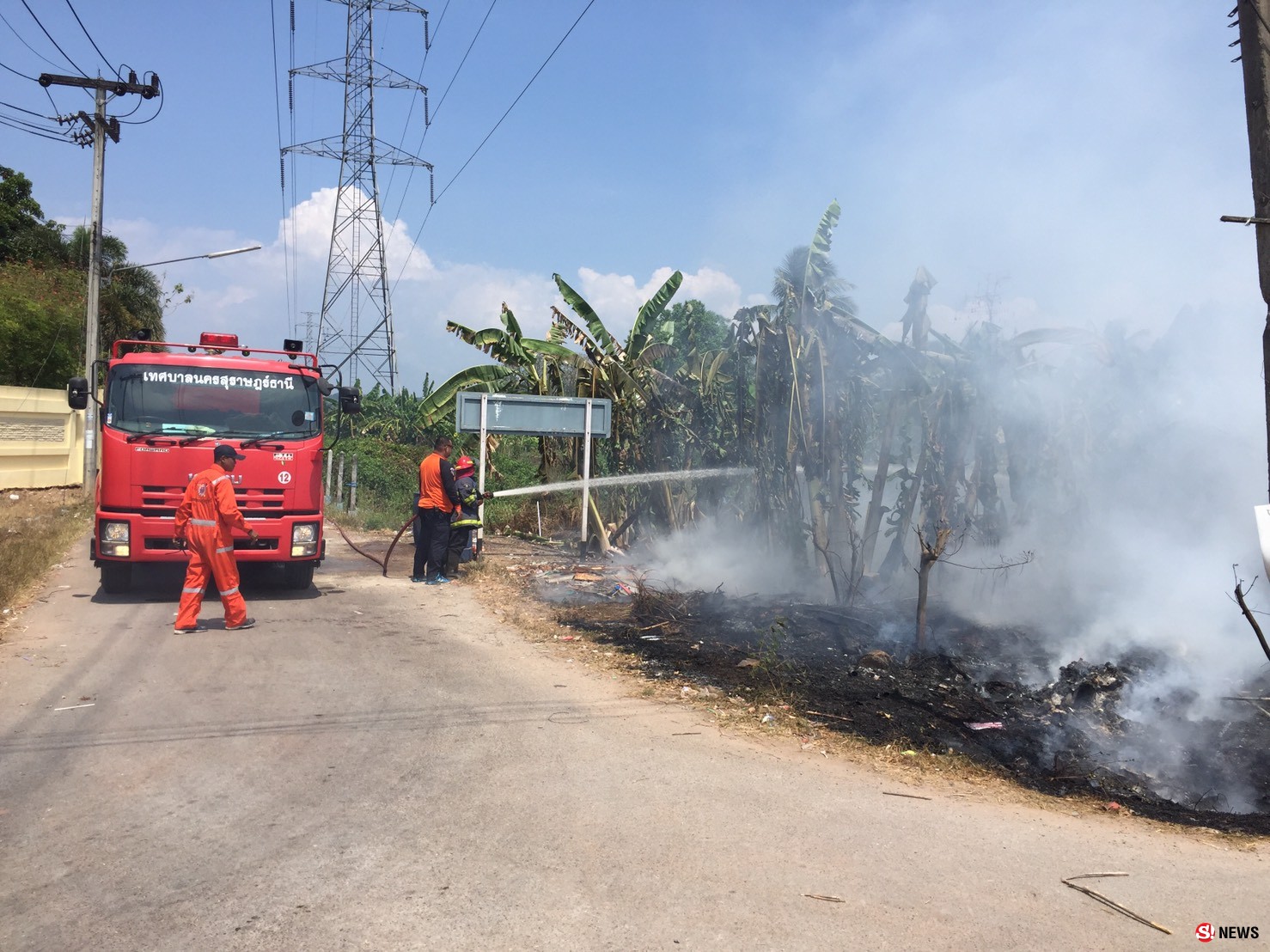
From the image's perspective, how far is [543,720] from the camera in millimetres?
6020

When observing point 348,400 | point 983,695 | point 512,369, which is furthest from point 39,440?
point 983,695

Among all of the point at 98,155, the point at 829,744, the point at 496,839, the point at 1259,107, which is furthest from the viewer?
the point at 98,155

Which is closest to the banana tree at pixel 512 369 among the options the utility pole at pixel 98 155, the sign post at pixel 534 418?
the sign post at pixel 534 418

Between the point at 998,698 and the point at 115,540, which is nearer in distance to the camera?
the point at 998,698

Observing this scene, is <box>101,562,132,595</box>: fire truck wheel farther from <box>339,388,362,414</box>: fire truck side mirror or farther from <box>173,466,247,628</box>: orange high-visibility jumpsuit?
<box>339,388,362,414</box>: fire truck side mirror

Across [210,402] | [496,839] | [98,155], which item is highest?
[98,155]

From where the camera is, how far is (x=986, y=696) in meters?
6.62

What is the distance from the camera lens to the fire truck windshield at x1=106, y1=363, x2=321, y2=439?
944 centimetres

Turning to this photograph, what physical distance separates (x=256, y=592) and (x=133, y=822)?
6.76m

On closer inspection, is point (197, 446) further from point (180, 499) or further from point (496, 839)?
point (496, 839)

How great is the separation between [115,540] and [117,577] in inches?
37.6

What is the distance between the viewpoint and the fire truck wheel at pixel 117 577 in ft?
32.2

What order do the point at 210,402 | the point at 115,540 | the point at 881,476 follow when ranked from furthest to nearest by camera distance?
the point at 881,476
the point at 210,402
the point at 115,540

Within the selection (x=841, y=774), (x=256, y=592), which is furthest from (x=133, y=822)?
(x=256, y=592)
